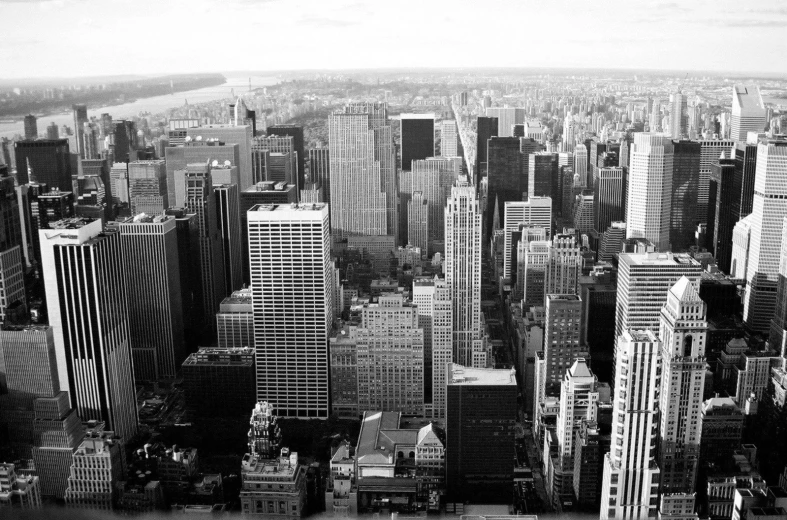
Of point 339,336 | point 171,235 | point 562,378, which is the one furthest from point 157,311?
point 562,378

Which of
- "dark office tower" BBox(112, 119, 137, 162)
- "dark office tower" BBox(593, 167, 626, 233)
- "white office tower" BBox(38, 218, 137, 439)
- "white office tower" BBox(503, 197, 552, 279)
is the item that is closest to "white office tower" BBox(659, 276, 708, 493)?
"white office tower" BBox(38, 218, 137, 439)

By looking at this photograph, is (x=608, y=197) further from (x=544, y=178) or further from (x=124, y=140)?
(x=124, y=140)

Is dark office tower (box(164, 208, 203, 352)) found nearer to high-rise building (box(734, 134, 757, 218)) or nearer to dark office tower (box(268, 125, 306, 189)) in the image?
dark office tower (box(268, 125, 306, 189))

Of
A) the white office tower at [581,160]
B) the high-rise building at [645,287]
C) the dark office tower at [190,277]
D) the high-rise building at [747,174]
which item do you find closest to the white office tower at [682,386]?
the high-rise building at [645,287]

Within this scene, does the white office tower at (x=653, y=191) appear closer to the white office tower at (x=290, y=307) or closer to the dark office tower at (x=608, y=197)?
the dark office tower at (x=608, y=197)

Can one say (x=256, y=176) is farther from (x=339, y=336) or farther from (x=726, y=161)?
(x=726, y=161)
